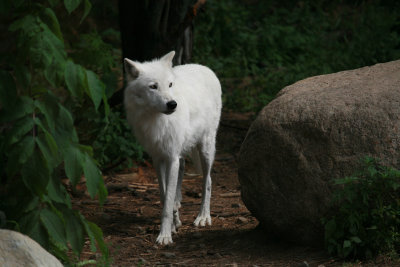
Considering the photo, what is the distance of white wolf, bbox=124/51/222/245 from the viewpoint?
233 inches

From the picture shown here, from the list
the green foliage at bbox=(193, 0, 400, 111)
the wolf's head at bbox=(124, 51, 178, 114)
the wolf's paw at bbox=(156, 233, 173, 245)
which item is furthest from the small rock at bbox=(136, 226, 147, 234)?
the green foliage at bbox=(193, 0, 400, 111)

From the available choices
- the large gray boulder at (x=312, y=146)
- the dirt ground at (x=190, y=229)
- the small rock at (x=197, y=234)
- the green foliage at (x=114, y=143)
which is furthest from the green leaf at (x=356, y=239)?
the green foliage at (x=114, y=143)

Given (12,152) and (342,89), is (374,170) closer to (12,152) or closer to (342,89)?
(342,89)

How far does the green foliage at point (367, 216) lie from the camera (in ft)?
14.8

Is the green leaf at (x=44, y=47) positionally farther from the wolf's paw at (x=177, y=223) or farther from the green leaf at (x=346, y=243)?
the wolf's paw at (x=177, y=223)

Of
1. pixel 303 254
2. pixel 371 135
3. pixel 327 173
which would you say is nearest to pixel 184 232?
pixel 303 254

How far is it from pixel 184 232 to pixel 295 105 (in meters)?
2.10

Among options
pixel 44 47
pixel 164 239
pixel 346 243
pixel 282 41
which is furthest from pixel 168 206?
pixel 282 41

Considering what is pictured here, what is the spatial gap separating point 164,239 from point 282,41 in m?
8.56

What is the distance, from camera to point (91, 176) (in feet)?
12.3

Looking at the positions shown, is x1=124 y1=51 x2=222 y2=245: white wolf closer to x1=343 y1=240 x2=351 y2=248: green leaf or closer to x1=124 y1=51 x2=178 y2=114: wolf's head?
x1=124 y1=51 x2=178 y2=114: wolf's head

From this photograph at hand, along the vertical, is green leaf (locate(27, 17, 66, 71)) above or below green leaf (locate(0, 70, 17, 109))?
above

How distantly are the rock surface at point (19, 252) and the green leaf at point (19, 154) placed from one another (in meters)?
0.40

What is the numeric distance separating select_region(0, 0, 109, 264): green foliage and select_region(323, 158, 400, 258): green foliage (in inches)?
79.1
